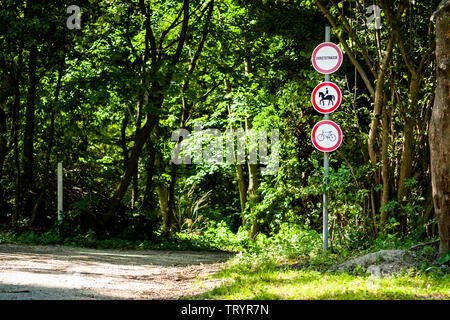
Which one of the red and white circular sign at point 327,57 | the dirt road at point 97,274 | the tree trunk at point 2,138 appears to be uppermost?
the red and white circular sign at point 327,57

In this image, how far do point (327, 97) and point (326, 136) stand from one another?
2.40ft

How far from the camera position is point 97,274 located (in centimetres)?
888

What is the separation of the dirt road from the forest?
172 centimetres

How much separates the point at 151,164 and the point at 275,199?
4.30m

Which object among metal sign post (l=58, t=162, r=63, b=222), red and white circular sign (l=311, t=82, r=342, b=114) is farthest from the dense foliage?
red and white circular sign (l=311, t=82, r=342, b=114)

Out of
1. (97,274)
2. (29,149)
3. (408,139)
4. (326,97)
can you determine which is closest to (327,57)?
(326,97)

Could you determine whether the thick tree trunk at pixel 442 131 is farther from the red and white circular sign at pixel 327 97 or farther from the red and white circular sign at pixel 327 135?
the red and white circular sign at pixel 327 97

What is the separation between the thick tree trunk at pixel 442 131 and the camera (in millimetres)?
7734

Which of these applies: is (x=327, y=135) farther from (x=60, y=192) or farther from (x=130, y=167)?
(x=60, y=192)

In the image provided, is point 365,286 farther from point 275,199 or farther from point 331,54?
point 275,199

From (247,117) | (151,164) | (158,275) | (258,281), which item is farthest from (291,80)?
(258,281)

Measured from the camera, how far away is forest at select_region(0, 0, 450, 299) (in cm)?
1013

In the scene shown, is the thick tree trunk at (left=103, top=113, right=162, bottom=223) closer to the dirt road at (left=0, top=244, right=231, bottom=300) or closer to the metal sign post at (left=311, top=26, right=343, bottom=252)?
the dirt road at (left=0, top=244, right=231, bottom=300)

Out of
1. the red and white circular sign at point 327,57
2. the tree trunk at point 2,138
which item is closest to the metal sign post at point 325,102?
the red and white circular sign at point 327,57
